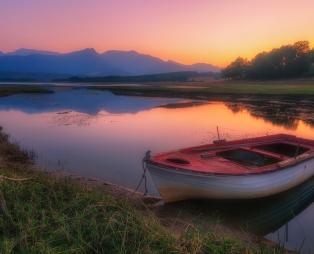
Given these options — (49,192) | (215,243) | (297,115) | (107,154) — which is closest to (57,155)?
(107,154)

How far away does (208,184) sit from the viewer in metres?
10.2

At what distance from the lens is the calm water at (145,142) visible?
35.2ft

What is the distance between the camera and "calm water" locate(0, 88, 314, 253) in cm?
1073

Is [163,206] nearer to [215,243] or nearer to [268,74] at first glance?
[215,243]

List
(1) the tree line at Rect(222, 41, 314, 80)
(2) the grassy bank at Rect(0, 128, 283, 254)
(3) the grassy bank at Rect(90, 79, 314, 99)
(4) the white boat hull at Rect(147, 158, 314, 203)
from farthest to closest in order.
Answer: (1) the tree line at Rect(222, 41, 314, 80) < (3) the grassy bank at Rect(90, 79, 314, 99) < (4) the white boat hull at Rect(147, 158, 314, 203) < (2) the grassy bank at Rect(0, 128, 283, 254)

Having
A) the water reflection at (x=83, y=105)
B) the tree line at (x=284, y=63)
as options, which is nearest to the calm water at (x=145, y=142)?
the water reflection at (x=83, y=105)

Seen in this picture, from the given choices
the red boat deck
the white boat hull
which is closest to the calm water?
the white boat hull

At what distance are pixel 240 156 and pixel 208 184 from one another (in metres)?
4.21

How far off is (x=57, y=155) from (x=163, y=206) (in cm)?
843

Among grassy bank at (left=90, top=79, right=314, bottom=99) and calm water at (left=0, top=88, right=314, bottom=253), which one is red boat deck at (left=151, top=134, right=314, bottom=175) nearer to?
calm water at (left=0, top=88, right=314, bottom=253)

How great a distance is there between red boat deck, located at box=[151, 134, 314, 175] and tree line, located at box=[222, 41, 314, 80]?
273 feet

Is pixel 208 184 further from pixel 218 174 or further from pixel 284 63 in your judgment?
pixel 284 63

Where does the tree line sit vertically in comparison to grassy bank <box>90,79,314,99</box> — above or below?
above

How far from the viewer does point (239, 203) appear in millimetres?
11336
